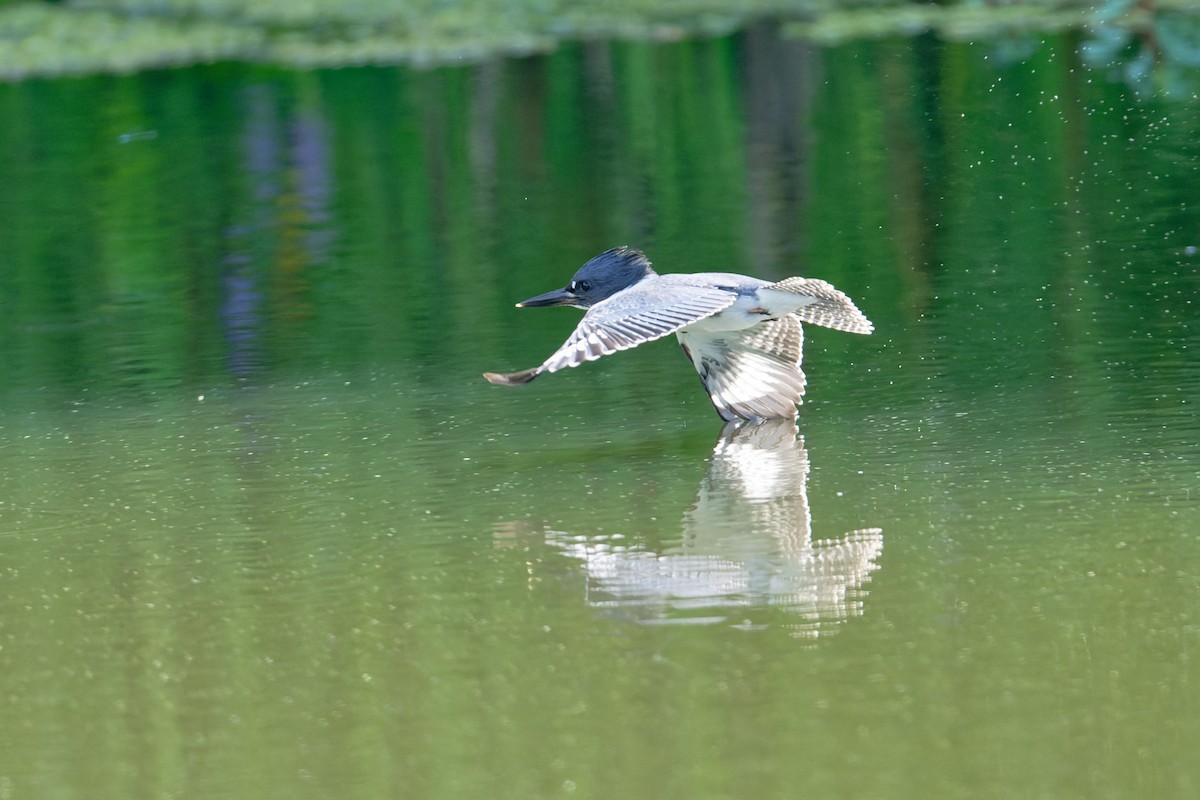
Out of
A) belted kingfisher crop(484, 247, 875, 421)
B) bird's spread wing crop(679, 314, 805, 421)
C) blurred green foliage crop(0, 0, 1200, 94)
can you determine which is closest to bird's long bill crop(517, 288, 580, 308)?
belted kingfisher crop(484, 247, 875, 421)

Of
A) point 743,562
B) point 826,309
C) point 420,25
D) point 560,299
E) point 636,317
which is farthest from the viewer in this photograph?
point 420,25

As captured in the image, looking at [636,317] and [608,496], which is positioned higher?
[636,317]

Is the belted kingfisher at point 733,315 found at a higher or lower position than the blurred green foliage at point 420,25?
lower

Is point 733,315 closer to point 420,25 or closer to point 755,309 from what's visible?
point 755,309

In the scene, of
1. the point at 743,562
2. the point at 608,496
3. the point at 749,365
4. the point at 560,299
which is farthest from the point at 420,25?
the point at 743,562

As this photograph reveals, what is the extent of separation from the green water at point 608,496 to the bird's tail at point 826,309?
320mm

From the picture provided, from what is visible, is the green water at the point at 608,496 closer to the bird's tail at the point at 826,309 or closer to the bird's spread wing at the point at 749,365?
the bird's spread wing at the point at 749,365

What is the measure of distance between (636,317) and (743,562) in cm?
141

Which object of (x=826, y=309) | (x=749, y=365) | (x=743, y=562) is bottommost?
(x=743, y=562)

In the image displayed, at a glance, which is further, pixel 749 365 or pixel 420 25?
pixel 420 25

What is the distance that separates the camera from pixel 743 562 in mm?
5676

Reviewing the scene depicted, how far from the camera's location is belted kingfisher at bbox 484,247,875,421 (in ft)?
23.0

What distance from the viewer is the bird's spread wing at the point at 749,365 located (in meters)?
7.47

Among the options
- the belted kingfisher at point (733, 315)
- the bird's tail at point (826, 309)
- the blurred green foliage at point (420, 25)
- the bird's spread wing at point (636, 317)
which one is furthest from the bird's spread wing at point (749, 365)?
the blurred green foliage at point (420, 25)
